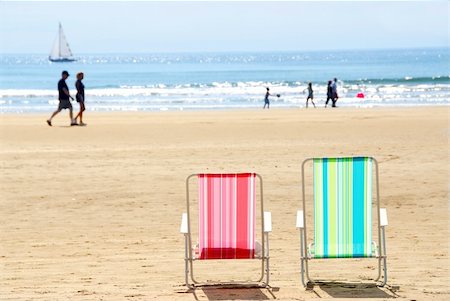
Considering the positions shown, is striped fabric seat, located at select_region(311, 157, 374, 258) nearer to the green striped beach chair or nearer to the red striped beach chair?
the green striped beach chair

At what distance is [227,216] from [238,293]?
0.48 m

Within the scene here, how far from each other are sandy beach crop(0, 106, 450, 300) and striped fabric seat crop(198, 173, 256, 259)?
279 millimetres

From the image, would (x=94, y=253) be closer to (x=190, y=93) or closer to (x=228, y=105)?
(x=228, y=105)

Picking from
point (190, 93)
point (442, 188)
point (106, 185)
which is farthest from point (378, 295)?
point (190, 93)

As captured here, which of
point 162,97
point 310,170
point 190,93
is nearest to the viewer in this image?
point 310,170

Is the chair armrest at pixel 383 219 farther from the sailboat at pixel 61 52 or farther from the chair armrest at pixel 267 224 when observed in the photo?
the sailboat at pixel 61 52

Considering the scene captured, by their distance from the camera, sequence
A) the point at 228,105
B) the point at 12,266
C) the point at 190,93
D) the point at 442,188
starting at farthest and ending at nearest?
the point at 190,93, the point at 228,105, the point at 442,188, the point at 12,266

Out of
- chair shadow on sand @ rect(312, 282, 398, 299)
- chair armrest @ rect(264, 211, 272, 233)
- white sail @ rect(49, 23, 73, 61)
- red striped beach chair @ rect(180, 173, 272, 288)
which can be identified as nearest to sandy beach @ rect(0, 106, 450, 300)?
chair shadow on sand @ rect(312, 282, 398, 299)

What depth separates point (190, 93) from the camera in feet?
161

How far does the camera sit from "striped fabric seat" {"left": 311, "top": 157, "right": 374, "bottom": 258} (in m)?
5.89

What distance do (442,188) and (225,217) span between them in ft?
18.4

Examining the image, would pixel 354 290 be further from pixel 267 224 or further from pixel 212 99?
pixel 212 99

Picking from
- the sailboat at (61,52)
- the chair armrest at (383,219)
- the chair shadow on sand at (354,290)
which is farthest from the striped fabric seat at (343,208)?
the sailboat at (61,52)

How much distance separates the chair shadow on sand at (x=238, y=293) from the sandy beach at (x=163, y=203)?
13 mm
